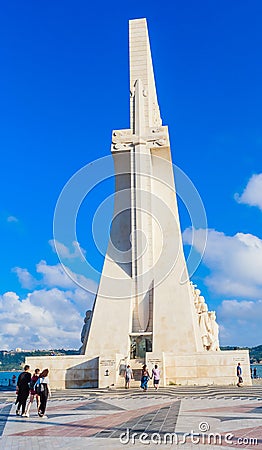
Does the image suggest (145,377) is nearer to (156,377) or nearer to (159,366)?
(156,377)

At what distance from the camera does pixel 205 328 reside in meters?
23.6

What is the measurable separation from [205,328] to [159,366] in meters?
6.59

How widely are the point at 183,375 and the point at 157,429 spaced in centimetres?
1151

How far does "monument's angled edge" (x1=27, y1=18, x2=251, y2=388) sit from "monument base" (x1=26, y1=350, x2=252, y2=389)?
38 mm

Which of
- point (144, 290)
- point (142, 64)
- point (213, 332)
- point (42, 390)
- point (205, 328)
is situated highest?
point (142, 64)

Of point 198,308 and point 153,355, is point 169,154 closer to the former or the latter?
point 198,308

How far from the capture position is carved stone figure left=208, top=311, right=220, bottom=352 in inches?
927

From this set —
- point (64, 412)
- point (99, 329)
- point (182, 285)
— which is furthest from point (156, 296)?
point (64, 412)

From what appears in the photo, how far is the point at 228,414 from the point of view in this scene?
29.3 feet

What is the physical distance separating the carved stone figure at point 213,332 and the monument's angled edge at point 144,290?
5 centimetres

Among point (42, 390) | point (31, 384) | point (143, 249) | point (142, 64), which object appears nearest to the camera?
point (42, 390)

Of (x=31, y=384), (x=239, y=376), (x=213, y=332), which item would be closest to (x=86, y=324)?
(x=213, y=332)

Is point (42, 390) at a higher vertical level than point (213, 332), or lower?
lower

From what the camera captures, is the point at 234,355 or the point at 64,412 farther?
the point at 234,355
